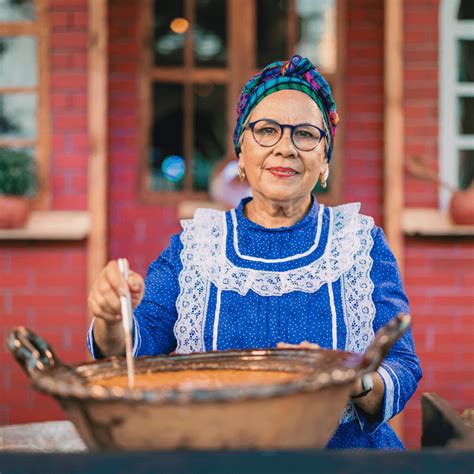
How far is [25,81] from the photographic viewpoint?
445 centimetres

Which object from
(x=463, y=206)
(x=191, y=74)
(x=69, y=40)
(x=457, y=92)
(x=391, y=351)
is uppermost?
(x=69, y=40)

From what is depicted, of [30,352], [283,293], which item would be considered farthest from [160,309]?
[30,352]

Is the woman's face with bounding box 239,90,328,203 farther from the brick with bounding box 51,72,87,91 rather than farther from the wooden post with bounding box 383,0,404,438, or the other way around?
the brick with bounding box 51,72,87,91

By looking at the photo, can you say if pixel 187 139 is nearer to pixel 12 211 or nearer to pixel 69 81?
pixel 69 81

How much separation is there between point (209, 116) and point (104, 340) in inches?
127

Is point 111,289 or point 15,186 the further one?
point 15,186

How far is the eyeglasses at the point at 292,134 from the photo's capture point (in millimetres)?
1932

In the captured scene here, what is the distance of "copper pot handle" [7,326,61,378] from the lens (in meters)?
1.18

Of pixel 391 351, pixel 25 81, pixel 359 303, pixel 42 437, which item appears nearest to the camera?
pixel 391 351

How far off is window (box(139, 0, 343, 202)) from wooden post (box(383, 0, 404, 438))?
0.51 m

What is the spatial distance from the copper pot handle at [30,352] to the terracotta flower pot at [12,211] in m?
3.07

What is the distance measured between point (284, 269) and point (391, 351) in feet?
1.13

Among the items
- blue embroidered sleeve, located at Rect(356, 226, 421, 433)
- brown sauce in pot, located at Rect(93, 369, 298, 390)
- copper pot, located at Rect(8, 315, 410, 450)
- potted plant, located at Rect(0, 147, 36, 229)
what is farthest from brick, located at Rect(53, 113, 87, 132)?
copper pot, located at Rect(8, 315, 410, 450)

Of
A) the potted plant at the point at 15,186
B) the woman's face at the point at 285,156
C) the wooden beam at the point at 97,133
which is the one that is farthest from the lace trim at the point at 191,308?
the potted plant at the point at 15,186
